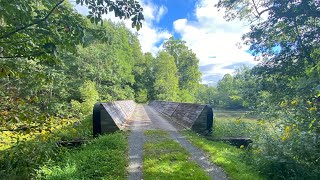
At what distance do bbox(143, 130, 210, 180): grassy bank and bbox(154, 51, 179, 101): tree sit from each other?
93.8 feet

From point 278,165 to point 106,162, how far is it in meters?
4.05

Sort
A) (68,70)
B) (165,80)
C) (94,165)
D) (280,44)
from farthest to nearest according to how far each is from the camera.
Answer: (165,80) → (68,70) → (280,44) → (94,165)

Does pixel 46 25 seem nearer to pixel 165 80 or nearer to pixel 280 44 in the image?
pixel 280 44

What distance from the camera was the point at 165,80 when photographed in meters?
36.9

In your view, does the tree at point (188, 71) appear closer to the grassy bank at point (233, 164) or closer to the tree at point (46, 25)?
the grassy bank at point (233, 164)

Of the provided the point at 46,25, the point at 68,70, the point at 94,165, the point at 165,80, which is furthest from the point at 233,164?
the point at 165,80

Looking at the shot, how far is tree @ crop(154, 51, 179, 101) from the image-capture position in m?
35.9

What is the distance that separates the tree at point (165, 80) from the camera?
1414 inches

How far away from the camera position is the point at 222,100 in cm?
5328

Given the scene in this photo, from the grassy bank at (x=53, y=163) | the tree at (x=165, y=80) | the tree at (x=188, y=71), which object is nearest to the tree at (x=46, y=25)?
the grassy bank at (x=53, y=163)

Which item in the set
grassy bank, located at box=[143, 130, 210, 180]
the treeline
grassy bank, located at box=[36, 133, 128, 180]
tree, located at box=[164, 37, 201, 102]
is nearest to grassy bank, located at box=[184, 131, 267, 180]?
grassy bank, located at box=[143, 130, 210, 180]

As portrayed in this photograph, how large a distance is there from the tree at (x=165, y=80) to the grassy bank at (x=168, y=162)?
28599 millimetres

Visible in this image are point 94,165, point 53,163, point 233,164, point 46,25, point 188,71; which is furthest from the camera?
point 188,71

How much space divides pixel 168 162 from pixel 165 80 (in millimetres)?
31714
